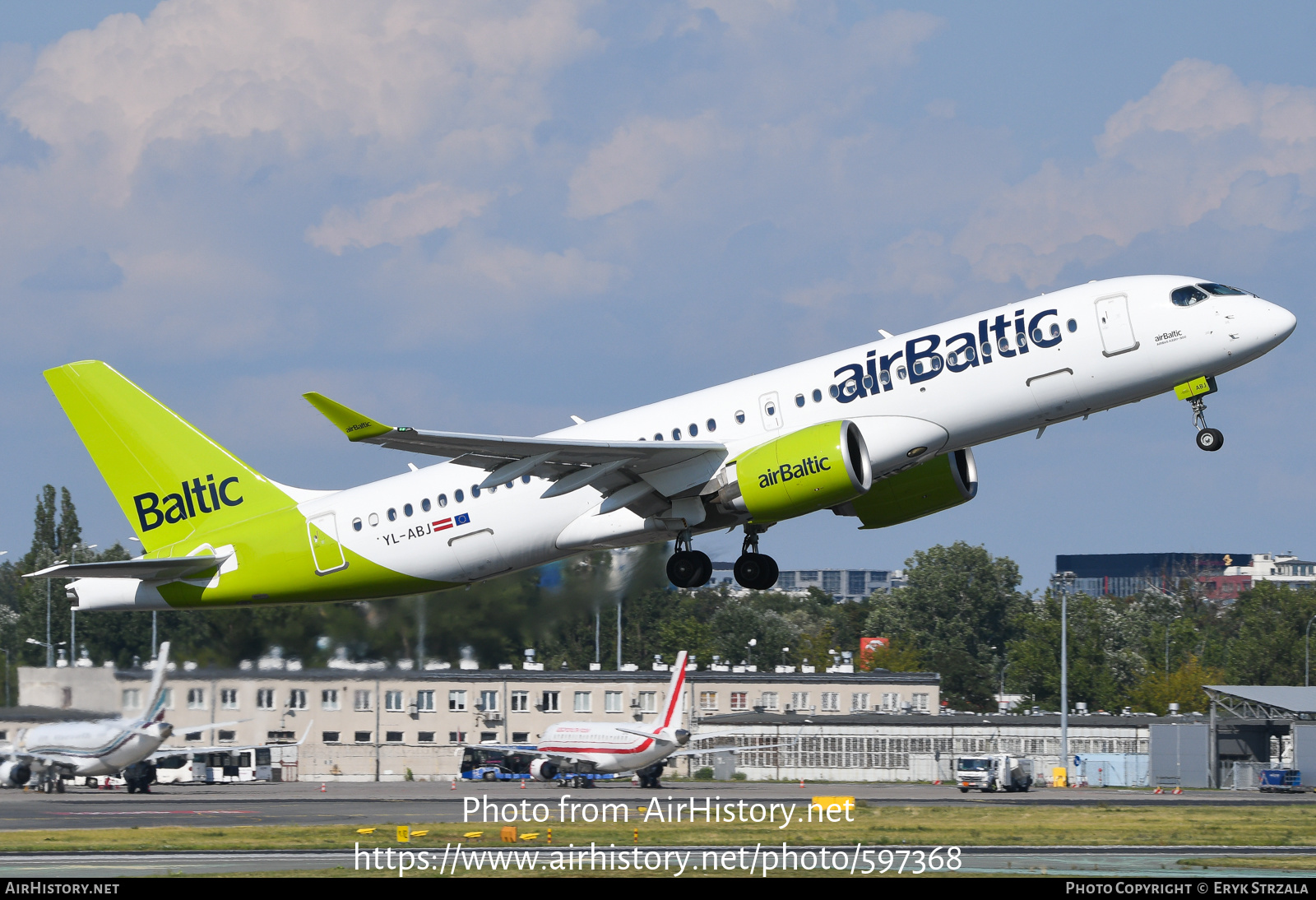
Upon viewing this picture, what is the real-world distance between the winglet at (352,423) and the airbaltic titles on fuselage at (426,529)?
20.1ft

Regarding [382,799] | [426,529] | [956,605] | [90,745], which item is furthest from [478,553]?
[956,605]

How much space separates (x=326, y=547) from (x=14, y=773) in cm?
3181

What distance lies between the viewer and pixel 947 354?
33250 millimetres

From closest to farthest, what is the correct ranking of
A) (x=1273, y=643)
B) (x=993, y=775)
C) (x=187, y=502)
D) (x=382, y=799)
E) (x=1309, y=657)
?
(x=187, y=502) < (x=382, y=799) < (x=993, y=775) < (x=1309, y=657) < (x=1273, y=643)

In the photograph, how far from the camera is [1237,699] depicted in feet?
274

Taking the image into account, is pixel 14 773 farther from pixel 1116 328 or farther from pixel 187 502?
pixel 1116 328

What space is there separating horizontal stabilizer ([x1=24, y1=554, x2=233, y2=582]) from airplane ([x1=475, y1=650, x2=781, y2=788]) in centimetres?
3197

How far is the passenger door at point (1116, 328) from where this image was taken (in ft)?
107

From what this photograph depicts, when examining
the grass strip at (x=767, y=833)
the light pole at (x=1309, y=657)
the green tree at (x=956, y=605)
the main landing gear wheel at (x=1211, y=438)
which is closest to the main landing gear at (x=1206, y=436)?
the main landing gear wheel at (x=1211, y=438)

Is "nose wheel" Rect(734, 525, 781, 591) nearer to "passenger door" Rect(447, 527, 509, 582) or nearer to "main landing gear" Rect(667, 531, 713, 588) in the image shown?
"main landing gear" Rect(667, 531, 713, 588)

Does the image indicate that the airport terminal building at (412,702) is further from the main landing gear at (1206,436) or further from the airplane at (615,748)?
the main landing gear at (1206,436)

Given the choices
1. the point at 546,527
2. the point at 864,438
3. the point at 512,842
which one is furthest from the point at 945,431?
the point at 512,842

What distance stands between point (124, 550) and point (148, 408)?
1570 centimetres

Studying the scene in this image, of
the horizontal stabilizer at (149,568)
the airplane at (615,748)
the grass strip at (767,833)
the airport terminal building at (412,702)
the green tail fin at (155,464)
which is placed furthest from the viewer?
the airplane at (615,748)
